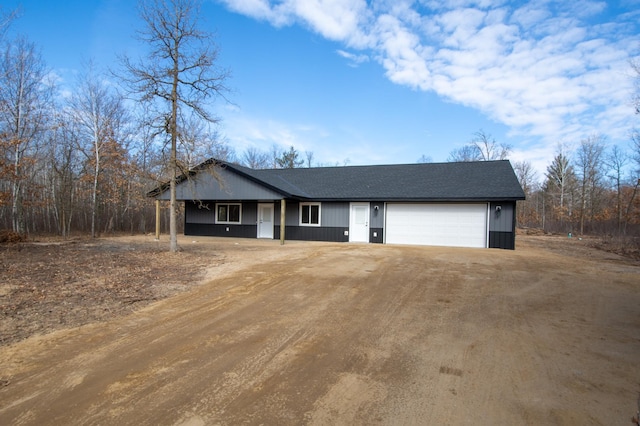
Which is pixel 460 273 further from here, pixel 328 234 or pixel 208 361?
pixel 328 234

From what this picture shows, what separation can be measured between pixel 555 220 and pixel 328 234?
2596 centimetres

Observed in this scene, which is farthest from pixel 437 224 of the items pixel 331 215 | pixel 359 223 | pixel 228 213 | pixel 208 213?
pixel 208 213

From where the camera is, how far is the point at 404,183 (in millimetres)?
16812

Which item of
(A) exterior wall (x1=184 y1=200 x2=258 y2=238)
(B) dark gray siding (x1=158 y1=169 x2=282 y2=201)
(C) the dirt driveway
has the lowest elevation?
(C) the dirt driveway

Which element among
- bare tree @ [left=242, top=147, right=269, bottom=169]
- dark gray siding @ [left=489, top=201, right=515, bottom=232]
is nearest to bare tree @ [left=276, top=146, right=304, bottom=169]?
bare tree @ [left=242, top=147, right=269, bottom=169]

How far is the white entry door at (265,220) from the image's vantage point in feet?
58.4

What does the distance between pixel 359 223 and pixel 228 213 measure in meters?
7.63

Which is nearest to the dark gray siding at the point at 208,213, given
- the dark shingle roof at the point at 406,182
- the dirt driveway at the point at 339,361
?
the dark shingle roof at the point at 406,182

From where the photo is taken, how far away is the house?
14.5m

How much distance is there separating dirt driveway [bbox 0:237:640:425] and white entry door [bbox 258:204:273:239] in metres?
11.5

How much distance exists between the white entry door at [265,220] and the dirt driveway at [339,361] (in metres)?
11.5

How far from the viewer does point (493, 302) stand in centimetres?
559

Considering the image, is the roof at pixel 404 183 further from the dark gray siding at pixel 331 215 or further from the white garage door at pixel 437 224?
the white garage door at pixel 437 224

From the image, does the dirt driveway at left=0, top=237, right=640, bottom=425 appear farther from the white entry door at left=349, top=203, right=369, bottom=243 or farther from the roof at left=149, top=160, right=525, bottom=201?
the white entry door at left=349, top=203, right=369, bottom=243
